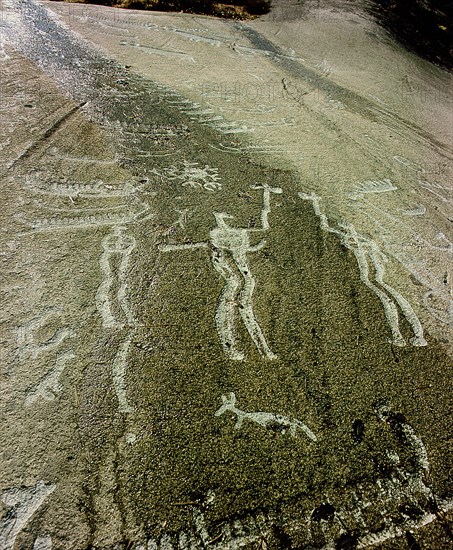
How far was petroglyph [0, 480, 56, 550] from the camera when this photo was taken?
3.83 feet

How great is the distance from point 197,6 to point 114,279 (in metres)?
5.96

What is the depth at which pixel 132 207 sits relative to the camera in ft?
7.71

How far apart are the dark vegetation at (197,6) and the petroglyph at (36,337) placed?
5967 millimetres

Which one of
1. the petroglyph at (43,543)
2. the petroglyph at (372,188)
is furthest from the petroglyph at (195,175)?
the petroglyph at (43,543)

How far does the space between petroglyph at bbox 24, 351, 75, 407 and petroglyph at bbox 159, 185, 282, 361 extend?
23.9 inches

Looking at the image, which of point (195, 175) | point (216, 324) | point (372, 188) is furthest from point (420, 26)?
point (216, 324)

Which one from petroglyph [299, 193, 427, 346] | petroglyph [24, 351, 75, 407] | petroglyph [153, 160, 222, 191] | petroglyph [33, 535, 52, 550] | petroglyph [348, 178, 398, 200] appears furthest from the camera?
petroglyph [348, 178, 398, 200]

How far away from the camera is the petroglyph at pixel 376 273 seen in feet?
6.18

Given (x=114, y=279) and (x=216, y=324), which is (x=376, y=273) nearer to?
(x=216, y=324)

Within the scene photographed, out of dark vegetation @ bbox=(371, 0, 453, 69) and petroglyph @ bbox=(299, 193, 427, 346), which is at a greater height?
dark vegetation @ bbox=(371, 0, 453, 69)

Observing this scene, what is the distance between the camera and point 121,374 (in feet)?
5.09

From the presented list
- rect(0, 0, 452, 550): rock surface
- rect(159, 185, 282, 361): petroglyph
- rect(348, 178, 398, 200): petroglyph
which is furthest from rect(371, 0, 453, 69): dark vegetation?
rect(159, 185, 282, 361): petroglyph

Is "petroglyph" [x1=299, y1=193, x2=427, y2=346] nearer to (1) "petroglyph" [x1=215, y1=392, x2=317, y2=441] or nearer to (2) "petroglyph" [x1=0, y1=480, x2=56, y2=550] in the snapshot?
(1) "petroglyph" [x1=215, y1=392, x2=317, y2=441]

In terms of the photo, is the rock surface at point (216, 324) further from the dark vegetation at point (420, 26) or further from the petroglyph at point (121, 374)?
the dark vegetation at point (420, 26)
